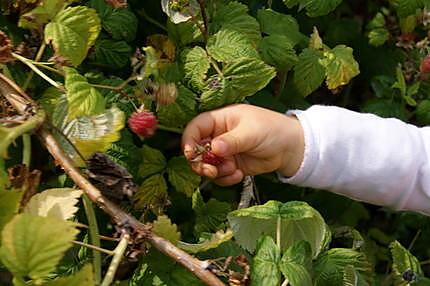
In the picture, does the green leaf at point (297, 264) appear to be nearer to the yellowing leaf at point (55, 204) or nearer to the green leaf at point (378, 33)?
the yellowing leaf at point (55, 204)

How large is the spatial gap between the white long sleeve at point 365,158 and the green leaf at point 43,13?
0.35 metres

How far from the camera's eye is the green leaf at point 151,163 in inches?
46.9

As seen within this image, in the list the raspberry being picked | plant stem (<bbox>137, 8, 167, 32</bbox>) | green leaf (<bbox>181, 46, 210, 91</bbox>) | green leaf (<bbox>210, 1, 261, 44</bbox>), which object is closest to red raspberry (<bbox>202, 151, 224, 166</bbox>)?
the raspberry being picked

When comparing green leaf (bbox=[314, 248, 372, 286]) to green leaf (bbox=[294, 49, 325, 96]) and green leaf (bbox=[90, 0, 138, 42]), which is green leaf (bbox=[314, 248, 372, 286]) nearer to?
green leaf (bbox=[294, 49, 325, 96])

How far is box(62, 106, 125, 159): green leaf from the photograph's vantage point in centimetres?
90

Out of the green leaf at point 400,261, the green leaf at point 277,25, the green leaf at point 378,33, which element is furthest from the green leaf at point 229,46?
the green leaf at point 378,33

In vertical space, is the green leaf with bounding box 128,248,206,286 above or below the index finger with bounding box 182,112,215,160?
below

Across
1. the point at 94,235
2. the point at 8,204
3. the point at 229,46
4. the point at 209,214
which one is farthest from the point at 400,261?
the point at 8,204

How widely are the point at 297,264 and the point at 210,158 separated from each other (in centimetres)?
19

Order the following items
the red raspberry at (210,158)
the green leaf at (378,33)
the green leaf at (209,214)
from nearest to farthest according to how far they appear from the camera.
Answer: the red raspberry at (210,158) → the green leaf at (209,214) → the green leaf at (378,33)

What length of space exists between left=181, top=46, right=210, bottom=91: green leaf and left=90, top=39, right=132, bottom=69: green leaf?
0.12 m

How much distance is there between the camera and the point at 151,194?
3.79 ft

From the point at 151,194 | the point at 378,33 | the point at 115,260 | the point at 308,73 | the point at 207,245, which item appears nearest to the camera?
the point at 115,260

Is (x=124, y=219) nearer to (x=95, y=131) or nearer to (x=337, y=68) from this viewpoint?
(x=95, y=131)
